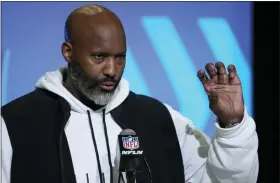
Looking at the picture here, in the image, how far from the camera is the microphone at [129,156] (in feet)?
4.92

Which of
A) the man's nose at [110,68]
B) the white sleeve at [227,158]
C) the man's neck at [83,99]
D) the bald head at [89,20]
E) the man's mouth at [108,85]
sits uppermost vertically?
the bald head at [89,20]

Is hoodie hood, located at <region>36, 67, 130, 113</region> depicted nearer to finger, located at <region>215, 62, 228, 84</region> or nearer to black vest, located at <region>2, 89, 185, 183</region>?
black vest, located at <region>2, 89, 185, 183</region>

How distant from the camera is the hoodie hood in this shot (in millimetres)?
1867

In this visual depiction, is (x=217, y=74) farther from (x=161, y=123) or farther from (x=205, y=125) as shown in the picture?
(x=205, y=125)

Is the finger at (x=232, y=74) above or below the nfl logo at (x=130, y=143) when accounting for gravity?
above

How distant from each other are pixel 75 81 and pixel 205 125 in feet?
3.02

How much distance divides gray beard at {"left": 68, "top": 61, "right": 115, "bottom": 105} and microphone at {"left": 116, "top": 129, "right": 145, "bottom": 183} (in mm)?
297

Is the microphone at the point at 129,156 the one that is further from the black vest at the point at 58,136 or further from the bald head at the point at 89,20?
the bald head at the point at 89,20

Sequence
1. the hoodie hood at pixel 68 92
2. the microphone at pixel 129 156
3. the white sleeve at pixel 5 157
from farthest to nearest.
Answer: the hoodie hood at pixel 68 92, the white sleeve at pixel 5 157, the microphone at pixel 129 156

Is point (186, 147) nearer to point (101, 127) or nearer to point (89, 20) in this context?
point (101, 127)

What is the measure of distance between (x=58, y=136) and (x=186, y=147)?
1.47 ft

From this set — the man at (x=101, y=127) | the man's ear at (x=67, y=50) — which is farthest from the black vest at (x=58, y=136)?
the man's ear at (x=67, y=50)

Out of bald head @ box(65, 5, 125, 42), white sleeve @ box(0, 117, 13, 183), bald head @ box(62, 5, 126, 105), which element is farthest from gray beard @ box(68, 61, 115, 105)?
white sleeve @ box(0, 117, 13, 183)

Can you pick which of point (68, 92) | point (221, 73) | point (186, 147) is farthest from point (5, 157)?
point (221, 73)
